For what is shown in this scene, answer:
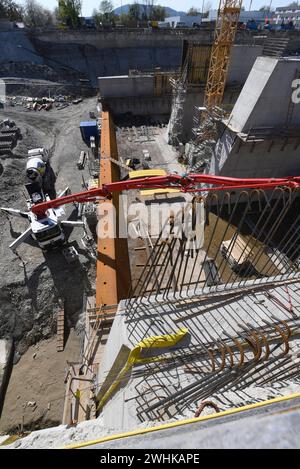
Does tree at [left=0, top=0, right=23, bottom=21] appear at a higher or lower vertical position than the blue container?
higher

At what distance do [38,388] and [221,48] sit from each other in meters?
29.2

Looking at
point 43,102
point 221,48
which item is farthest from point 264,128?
point 43,102

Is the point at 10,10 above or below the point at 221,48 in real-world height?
above

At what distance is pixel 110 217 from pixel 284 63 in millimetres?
14161

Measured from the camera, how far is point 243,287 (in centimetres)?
627

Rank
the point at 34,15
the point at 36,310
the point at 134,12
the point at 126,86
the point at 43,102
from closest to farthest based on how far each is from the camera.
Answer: the point at 36,310 → the point at 126,86 → the point at 43,102 → the point at 34,15 → the point at 134,12

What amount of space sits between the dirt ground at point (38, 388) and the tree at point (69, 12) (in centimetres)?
7083

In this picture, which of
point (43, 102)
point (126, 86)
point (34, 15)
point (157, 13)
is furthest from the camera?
point (157, 13)

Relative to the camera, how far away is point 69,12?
195 ft

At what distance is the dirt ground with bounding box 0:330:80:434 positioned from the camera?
11562 mm

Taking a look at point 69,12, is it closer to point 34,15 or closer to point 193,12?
point 34,15

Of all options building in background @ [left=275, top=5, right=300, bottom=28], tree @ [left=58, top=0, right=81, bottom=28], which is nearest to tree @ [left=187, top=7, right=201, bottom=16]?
building in background @ [left=275, top=5, right=300, bottom=28]

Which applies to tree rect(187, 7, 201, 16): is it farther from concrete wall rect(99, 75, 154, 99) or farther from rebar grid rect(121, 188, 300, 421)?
rebar grid rect(121, 188, 300, 421)

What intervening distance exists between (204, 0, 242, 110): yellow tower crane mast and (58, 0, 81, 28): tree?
51.5 meters
